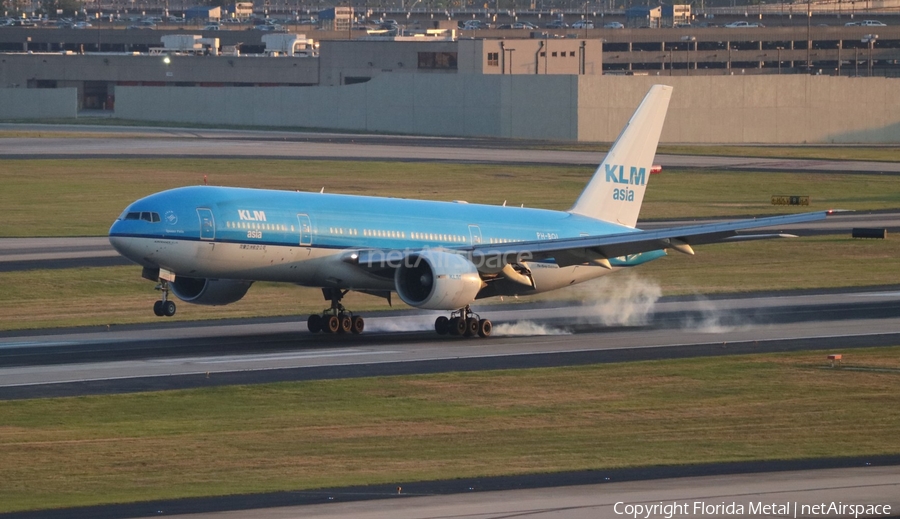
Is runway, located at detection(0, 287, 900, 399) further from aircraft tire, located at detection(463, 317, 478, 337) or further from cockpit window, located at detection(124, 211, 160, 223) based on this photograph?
cockpit window, located at detection(124, 211, 160, 223)

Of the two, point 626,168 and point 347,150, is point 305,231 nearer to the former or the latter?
point 626,168

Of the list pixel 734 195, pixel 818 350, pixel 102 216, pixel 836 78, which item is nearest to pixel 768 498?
pixel 818 350

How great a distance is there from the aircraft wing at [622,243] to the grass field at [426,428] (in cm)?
656

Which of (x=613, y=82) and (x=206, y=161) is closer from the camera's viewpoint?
(x=206, y=161)

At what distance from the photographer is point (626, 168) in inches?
2094

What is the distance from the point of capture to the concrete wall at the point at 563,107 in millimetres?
140625

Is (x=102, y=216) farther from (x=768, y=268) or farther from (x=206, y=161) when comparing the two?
(x=768, y=268)

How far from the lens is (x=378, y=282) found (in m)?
44.2

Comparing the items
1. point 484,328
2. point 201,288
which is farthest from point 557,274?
point 201,288

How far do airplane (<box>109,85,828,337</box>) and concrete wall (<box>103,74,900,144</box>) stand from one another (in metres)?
92.7

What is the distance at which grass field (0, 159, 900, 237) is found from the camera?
86.2m

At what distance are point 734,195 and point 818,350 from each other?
56097 mm

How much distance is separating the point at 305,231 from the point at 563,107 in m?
101

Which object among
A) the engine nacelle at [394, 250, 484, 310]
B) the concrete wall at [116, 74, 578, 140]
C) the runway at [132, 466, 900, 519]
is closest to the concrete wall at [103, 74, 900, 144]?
the concrete wall at [116, 74, 578, 140]
